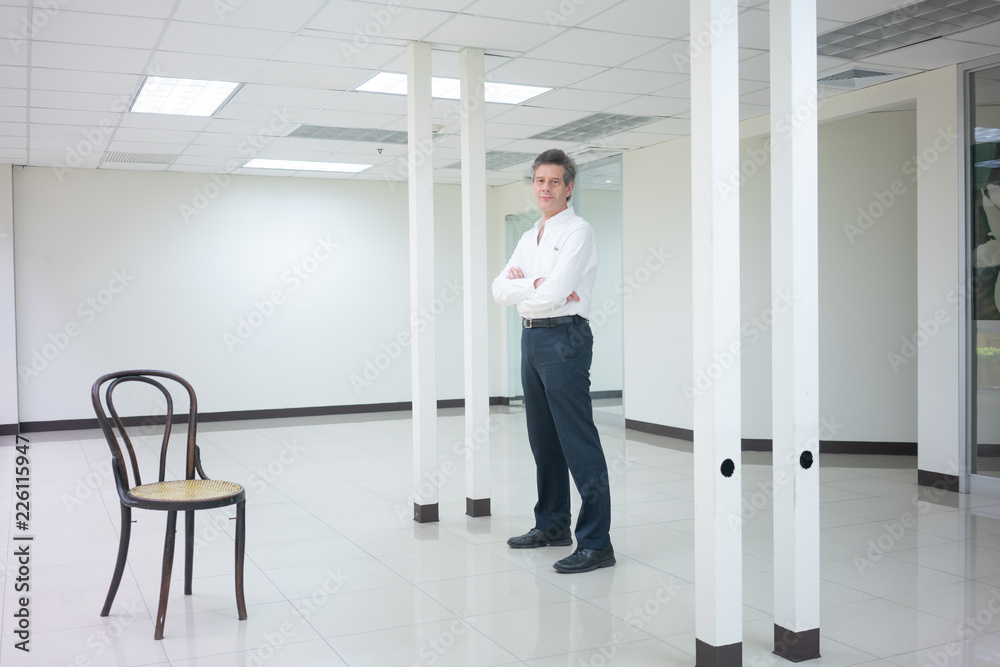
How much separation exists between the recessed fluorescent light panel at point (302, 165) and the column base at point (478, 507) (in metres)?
5.39

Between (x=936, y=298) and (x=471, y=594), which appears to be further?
(x=936, y=298)

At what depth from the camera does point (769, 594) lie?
3.59 m

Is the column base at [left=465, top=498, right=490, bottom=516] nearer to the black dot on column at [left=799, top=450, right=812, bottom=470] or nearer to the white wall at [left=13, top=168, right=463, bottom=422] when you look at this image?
the black dot on column at [left=799, top=450, right=812, bottom=470]

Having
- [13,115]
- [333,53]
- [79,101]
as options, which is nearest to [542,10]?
[333,53]

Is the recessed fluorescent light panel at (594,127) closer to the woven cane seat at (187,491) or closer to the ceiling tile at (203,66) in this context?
the ceiling tile at (203,66)

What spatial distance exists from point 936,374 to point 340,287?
6856 millimetres

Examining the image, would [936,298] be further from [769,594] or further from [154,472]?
[154,472]

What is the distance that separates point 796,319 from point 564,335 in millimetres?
1281

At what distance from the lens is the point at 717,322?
105 inches

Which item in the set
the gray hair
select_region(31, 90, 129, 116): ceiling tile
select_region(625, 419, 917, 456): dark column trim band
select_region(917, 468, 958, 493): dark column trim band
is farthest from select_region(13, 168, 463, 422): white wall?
the gray hair

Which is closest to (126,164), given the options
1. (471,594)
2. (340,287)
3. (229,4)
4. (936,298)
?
(340,287)

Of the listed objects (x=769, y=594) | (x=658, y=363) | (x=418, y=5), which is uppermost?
(x=418, y=5)

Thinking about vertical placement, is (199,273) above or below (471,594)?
above

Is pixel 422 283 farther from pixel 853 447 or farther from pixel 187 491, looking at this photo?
pixel 853 447
